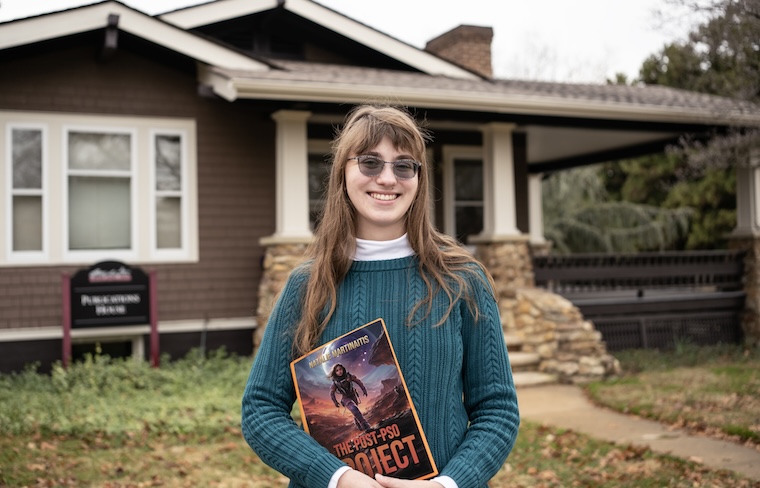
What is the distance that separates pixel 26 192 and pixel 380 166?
732 centimetres

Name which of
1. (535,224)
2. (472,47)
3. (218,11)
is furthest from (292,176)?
(535,224)

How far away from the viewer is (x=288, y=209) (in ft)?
27.3

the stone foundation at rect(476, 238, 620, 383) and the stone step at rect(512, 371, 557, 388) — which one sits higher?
the stone foundation at rect(476, 238, 620, 383)

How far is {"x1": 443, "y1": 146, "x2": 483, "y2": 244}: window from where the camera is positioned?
35.2 feet

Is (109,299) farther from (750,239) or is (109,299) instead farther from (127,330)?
(750,239)

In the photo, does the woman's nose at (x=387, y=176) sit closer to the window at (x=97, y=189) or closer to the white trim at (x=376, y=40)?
the window at (x=97, y=189)

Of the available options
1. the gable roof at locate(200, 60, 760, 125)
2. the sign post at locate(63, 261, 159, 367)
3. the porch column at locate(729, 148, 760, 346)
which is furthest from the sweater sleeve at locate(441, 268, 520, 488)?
the porch column at locate(729, 148, 760, 346)

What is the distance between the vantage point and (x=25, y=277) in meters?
7.99

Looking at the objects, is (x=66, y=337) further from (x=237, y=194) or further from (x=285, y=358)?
(x=285, y=358)

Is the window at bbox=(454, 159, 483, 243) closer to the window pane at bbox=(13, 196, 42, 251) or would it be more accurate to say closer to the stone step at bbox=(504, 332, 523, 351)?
the stone step at bbox=(504, 332, 523, 351)

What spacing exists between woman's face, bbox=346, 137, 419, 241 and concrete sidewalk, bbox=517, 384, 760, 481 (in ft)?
12.6

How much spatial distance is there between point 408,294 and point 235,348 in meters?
7.39

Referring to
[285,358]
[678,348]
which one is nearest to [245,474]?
[285,358]

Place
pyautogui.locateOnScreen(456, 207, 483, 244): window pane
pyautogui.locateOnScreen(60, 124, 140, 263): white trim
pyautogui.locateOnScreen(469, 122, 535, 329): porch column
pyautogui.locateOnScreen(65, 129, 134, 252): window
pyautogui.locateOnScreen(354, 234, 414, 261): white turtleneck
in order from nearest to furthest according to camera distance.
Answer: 1. pyautogui.locateOnScreen(354, 234, 414, 261): white turtleneck
2. pyautogui.locateOnScreen(60, 124, 140, 263): white trim
3. pyautogui.locateOnScreen(65, 129, 134, 252): window
4. pyautogui.locateOnScreen(469, 122, 535, 329): porch column
5. pyautogui.locateOnScreen(456, 207, 483, 244): window pane
